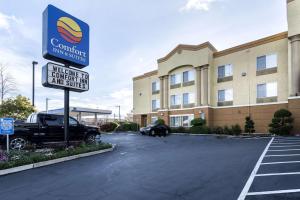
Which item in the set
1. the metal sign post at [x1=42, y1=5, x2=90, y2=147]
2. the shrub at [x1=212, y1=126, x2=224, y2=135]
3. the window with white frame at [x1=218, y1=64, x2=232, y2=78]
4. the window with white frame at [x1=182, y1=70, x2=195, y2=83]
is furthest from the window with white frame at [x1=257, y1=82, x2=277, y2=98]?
the metal sign post at [x1=42, y1=5, x2=90, y2=147]

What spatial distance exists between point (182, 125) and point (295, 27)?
17.1 metres

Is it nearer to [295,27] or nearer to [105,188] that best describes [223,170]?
[105,188]

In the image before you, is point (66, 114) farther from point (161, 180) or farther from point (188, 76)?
point (188, 76)

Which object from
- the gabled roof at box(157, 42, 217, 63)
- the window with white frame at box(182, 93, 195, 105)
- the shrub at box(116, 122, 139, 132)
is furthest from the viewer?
the shrub at box(116, 122, 139, 132)

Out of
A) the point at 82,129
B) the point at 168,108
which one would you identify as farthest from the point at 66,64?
the point at 168,108

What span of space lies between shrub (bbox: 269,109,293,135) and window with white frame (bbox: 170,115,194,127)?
10.9 meters

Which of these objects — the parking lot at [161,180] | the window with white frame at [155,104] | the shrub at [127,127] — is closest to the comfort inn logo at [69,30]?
the parking lot at [161,180]

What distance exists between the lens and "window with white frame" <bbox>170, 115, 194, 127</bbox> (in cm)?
3268

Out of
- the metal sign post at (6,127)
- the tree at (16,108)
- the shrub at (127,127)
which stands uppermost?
→ the tree at (16,108)

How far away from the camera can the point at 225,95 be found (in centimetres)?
2991

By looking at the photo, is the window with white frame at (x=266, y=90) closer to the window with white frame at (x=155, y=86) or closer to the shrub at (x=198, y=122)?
the shrub at (x=198, y=122)

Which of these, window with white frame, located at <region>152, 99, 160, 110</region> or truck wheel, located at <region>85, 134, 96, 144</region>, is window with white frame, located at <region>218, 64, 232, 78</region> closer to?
window with white frame, located at <region>152, 99, 160, 110</region>

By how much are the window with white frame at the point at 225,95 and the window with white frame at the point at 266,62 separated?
4.13 m

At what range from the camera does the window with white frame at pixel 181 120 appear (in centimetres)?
3268
